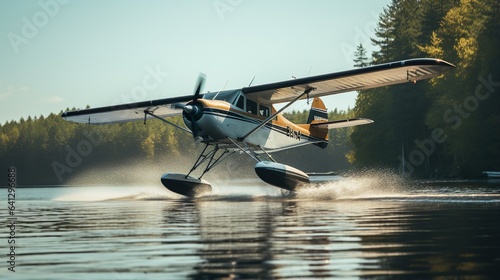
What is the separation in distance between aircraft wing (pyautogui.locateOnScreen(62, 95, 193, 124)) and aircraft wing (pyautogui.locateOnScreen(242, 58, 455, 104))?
2826 mm

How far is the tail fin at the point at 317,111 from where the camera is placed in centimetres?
Result: 2809

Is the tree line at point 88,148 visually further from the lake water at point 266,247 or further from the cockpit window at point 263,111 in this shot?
the lake water at point 266,247

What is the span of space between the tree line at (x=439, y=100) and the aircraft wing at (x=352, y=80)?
2421cm

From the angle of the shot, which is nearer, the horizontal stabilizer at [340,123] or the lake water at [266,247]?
the lake water at [266,247]

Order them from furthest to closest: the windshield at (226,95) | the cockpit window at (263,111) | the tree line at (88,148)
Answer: the tree line at (88,148) < the cockpit window at (263,111) < the windshield at (226,95)

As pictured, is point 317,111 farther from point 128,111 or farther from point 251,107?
point 128,111

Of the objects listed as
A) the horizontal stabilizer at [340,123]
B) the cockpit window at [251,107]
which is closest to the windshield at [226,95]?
the cockpit window at [251,107]

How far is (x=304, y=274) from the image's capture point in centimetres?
Result: 596

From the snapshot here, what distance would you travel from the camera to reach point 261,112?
75.8ft

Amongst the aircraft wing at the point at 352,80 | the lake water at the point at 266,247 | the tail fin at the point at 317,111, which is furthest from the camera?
the tail fin at the point at 317,111

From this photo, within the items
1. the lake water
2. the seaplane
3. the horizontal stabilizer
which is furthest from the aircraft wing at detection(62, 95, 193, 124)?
the lake water

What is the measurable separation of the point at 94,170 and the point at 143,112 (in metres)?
146

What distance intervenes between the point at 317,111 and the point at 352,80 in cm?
678
